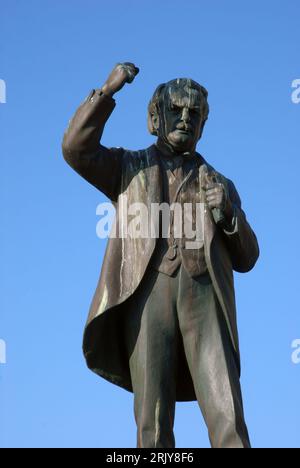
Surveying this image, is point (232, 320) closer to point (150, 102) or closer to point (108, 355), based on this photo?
point (108, 355)

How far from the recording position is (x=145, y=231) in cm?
1100

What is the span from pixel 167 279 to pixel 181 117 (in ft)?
4.65

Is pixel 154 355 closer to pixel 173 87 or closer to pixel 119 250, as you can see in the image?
pixel 119 250

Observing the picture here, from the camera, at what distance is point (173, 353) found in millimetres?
10805

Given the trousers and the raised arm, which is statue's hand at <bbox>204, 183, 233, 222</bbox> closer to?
the trousers

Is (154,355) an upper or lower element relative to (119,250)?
lower

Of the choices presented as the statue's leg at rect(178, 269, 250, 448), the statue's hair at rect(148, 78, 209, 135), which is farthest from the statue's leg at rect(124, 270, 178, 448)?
the statue's hair at rect(148, 78, 209, 135)

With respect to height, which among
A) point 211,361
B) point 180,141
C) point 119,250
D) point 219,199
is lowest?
point 211,361

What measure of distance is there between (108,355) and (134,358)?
11.9 inches

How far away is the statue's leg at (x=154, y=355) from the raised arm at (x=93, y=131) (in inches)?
40.0

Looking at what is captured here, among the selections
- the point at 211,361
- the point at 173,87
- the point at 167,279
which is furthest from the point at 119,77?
the point at 211,361
